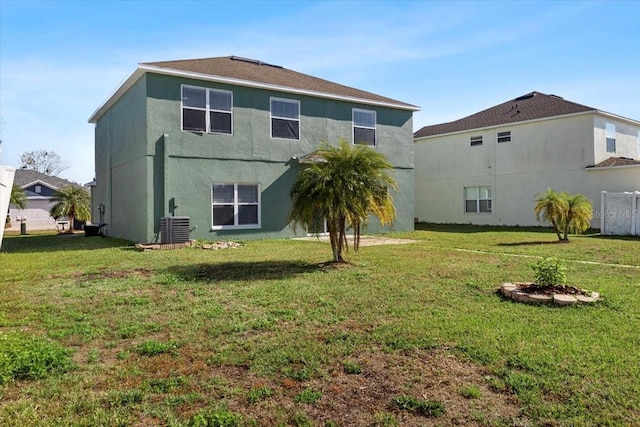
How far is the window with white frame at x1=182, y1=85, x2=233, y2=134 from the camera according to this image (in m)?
14.4

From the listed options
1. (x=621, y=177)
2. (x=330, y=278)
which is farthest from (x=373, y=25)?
(x=621, y=177)

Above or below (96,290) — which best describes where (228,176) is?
above

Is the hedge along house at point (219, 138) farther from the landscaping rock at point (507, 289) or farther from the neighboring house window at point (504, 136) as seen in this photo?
the landscaping rock at point (507, 289)

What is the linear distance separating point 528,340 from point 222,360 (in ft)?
9.97

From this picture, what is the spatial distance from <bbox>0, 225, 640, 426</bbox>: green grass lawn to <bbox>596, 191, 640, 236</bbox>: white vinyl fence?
1086cm

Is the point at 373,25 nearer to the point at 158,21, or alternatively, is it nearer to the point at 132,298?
the point at 158,21

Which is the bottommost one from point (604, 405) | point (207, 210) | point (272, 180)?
point (604, 405)

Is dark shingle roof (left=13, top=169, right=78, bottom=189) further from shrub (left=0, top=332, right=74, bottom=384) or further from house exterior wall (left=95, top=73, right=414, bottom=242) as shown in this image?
shrub (left=0, top=332, right=74, bottom=384)

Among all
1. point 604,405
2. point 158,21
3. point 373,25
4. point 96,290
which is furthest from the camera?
point 373,25

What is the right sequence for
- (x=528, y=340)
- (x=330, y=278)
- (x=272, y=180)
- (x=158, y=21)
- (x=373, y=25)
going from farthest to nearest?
(x=272, y=180)
(x=373, y=25)
(x=158, y=21)
(x=330, y=278)
(x=528, y=340)

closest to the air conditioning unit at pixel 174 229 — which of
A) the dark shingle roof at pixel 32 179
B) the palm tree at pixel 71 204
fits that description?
the palm tree at pixel 71 204

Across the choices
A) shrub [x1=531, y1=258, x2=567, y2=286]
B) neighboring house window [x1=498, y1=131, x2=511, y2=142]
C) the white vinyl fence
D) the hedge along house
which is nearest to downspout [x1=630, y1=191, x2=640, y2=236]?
the white vinyl fence

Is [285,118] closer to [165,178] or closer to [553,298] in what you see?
[165,178]

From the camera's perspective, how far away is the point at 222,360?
4.02m
